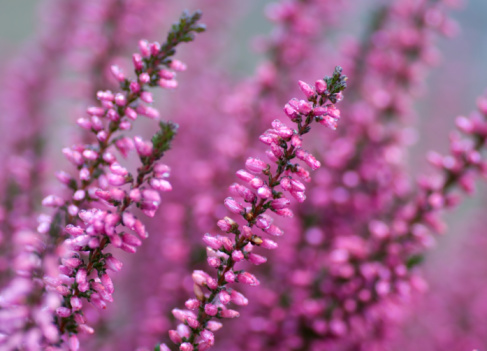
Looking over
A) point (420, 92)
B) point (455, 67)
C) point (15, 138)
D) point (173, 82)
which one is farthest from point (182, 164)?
point (455, 67)

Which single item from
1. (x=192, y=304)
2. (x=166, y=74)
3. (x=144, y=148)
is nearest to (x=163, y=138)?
(x=144, y=148)

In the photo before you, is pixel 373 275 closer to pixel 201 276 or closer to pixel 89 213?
pixel 201 276

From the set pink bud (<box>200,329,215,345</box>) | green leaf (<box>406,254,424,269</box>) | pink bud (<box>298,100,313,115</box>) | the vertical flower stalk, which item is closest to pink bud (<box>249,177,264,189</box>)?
the vertical flower stalk

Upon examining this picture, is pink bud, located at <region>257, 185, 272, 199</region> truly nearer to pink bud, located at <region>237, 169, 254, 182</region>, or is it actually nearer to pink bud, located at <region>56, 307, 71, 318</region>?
pink bud, located at <region>237, 169, 254, 182</region>

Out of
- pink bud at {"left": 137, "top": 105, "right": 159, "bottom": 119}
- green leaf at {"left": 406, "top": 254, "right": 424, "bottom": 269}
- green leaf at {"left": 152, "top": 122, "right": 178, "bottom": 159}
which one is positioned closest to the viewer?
green leaf at {"left": 152, "top": 122, "right": 178, "bottom": 159}

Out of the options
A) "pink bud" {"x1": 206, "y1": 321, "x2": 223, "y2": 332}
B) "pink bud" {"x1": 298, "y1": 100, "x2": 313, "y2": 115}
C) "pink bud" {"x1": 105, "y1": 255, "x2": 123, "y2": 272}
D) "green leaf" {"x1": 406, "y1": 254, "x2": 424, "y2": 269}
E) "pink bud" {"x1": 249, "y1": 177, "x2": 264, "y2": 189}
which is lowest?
"pink bud" {"x1": 206, "y1": 321, "x2": 223, "y2": 332}

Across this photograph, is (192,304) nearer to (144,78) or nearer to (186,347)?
(186,347)
